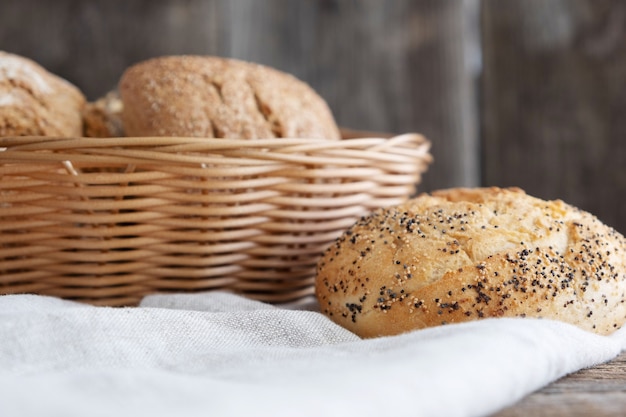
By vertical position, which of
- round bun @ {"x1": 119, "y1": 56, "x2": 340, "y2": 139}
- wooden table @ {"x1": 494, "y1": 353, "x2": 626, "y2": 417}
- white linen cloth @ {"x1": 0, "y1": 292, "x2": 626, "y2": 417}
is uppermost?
round bun @ {"x1": 119, "y1": 56, "x2": 340, "y2": 139}

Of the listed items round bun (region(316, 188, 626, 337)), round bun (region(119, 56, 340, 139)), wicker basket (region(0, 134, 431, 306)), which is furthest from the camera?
round bun (region(119, 56, 340, 139))

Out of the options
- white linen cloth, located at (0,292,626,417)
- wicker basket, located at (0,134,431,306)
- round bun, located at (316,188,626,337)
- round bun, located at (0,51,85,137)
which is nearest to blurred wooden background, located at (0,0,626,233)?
round bun, located at (0,51,85,137)

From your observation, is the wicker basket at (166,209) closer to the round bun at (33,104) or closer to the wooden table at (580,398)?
the round bun at (33,104)

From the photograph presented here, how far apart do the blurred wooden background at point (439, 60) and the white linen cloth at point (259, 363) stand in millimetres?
1176

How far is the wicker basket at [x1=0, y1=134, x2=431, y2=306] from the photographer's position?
1.21m

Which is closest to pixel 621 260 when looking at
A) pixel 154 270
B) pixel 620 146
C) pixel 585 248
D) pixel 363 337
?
pixel 585 248

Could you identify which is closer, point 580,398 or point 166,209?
point 580,398

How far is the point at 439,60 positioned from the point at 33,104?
1.30 meters

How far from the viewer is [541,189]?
2162mm

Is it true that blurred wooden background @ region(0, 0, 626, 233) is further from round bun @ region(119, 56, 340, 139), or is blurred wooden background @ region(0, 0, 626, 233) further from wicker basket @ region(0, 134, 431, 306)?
wicker basket @ region(0, 134, 431, 306)

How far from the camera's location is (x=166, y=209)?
1249mm

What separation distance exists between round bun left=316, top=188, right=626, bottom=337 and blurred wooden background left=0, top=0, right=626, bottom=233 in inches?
38.9

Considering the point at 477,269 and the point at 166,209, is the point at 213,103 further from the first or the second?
the point at 477,269

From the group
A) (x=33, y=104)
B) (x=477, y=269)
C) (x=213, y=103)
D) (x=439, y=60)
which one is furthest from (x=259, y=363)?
(x=439, y=60)
